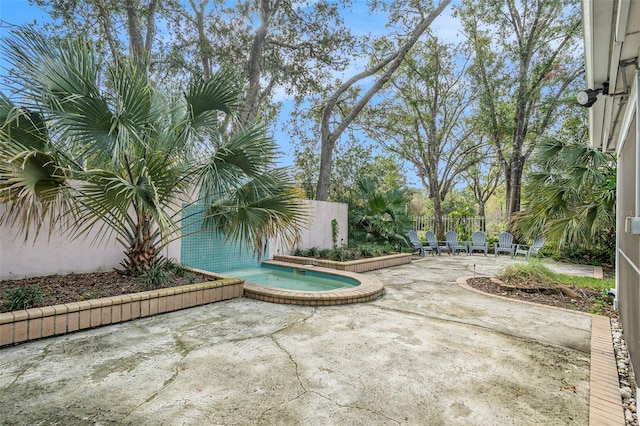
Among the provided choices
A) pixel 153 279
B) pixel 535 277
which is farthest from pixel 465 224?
pixel 153 279

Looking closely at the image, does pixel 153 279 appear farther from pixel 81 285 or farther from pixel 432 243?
pixel 432 243

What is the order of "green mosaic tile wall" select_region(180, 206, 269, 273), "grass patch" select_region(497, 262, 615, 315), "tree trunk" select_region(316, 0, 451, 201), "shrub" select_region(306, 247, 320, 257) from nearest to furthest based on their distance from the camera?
"grass patch" select_region(497, 262, 615, 315), "green mosaic tile wall" select_region(180, 206, 269, 273), "shrub" select_region(306, 247, 320, 257), "tree trunk" select_region(316, 0, 451, 201)

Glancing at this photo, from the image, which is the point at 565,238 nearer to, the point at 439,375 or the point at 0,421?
the point at 439,375

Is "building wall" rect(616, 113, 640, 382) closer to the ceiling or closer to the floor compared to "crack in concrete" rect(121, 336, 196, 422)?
closer to the ceiling

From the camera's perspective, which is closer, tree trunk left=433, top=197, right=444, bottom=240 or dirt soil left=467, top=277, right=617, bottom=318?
dirt soil left=467, top=277, right=617, bottom=318

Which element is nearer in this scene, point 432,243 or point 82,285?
point 82,285

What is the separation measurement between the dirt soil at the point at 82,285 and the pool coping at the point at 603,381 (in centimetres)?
439

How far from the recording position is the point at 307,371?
2.53m

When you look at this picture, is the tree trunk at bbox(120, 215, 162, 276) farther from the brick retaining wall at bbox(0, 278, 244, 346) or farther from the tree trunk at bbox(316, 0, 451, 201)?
the tree trunk at bbox(316, 0, 451, 201)

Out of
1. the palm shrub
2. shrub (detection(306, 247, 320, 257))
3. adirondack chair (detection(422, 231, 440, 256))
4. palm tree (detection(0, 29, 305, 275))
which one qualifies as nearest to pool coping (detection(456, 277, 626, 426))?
palm tree (detection(0, 29, 305, 275))

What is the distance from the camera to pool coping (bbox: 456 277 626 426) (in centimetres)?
202

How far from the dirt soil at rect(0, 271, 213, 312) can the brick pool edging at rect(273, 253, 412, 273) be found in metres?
3.14

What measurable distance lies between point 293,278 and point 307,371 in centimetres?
464

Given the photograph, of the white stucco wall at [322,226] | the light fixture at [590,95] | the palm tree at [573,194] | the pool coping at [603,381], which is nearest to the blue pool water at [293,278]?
the white stucco wall at [322,226]
